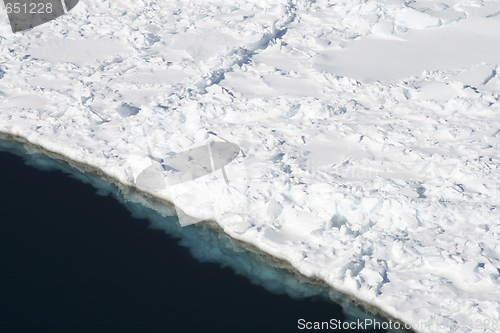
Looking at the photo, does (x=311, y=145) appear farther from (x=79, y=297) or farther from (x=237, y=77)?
(x=79, y=297)

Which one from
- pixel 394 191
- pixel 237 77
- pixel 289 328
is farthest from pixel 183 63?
pixel 289 328

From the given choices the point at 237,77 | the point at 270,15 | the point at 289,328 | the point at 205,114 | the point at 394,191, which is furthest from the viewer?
the point at 270,15

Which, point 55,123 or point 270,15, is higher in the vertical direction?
point 270,15
